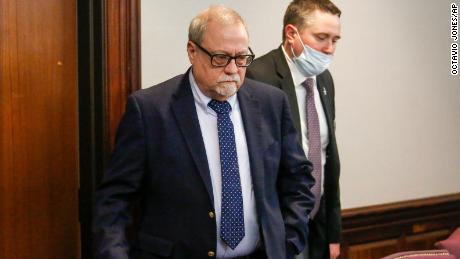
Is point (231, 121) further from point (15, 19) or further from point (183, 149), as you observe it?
point (15, 19)

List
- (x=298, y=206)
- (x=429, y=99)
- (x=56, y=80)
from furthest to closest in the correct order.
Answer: (x=429, y=99) < (x=56, y=80) < (x=298, y=206)

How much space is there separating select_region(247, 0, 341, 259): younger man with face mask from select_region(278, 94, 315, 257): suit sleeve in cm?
23

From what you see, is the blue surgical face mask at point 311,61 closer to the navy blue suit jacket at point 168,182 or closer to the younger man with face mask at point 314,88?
the younger man with face mask at point 314,88

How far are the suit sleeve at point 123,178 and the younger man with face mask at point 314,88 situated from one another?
60 cm

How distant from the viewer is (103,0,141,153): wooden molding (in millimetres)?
2201

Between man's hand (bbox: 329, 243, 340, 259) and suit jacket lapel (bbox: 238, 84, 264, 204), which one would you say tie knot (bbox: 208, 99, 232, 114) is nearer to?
suit jacket lapel (bbox: 238, 84, 264, 204)

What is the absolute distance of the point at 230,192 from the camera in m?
1.88

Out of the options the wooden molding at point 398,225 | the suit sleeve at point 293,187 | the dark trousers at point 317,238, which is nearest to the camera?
the suit sleeve at point 293,187

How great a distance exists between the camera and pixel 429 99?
3.39 m

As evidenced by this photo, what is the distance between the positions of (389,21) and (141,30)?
142 cm

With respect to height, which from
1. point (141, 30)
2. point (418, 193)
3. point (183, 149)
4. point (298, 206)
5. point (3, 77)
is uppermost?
point (141, 30)

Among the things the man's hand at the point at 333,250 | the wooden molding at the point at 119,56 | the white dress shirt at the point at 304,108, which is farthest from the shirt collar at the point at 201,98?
the man's hand at the point at 333,250

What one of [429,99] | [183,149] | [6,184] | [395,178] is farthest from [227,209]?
[429,99]

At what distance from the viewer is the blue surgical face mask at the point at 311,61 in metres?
2.36
